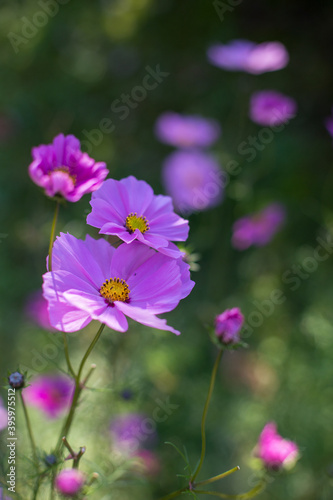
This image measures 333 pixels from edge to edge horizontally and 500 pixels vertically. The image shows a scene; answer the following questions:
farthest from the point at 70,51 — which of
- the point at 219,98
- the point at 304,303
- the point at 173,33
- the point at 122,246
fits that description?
the point at 122,246

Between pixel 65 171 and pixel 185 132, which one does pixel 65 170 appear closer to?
pixel 65 171

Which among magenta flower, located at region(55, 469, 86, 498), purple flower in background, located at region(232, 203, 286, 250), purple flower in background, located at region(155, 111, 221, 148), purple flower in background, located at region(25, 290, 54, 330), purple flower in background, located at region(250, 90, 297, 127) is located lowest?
purple flower in background, located at region(25, 290, 54, 330)

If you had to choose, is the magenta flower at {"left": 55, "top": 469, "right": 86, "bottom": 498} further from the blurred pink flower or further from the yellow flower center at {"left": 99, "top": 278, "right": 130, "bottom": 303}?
the blurred pink flower

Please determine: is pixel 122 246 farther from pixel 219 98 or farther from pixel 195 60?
pixel 195 60

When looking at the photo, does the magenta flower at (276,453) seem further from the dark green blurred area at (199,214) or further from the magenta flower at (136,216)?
the magenta flower at (136,216)

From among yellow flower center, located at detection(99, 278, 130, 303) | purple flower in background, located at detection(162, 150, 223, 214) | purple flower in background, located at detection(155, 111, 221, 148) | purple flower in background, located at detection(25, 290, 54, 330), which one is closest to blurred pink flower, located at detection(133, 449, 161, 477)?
purple flower in background, located at detection(25, 290, 54, 330)

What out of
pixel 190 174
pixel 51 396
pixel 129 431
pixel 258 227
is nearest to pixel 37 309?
pixel 51 396

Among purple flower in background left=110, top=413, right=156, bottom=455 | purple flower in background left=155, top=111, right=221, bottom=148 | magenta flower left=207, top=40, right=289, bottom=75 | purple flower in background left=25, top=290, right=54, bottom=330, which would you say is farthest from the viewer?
purple flower in background left=155, top=111, right=221, bottom=148
